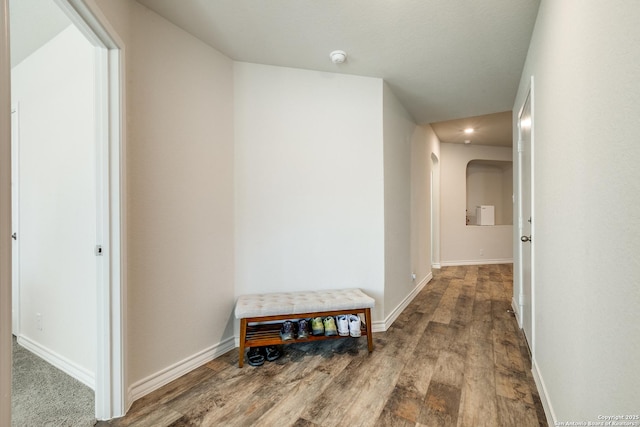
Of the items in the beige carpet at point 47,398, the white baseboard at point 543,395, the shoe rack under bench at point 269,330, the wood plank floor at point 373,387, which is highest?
the shoe rack under bench at point 269,330

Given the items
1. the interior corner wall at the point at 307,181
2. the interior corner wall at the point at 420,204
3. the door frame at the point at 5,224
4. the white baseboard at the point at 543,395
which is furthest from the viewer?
the interior corner wall at the point at 420,204

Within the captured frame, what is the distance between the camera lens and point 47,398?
168cm

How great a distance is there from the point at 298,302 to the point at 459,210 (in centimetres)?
498

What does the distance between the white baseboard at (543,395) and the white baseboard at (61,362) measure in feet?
8.20

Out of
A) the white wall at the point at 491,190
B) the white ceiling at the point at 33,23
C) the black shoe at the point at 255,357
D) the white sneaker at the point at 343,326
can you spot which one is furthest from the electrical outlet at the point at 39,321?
the white wall at the point at 491,190

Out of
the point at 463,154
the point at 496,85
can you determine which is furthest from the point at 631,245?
the point at 463,154

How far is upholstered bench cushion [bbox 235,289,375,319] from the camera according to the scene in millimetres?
2100

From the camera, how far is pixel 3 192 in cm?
86

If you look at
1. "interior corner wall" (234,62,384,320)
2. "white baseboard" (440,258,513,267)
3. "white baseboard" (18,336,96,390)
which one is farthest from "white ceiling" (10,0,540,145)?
"white baseboard" (440,258,513,267)

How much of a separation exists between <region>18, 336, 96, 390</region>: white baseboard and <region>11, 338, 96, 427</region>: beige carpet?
0.02m

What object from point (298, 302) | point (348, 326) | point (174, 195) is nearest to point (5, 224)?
→ point (174, 195)

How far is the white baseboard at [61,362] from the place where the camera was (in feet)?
5.97

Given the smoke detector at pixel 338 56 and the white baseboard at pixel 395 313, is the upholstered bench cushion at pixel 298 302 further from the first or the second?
the smoke detector at pixel 338 56

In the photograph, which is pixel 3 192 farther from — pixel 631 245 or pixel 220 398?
A: pixel 631 245
